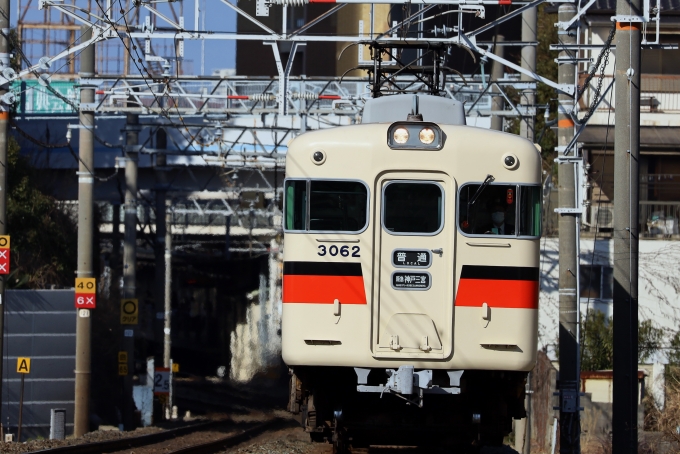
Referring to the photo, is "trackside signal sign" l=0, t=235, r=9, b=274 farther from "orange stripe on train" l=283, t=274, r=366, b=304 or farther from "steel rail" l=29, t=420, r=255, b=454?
"orange stripe on train" l=283, t=274, r=366, b=304

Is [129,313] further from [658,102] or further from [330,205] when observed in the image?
[330,205]

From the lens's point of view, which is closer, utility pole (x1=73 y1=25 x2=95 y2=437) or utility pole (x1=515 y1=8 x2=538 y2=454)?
utility pole (x1=515 y1=8 x2=538 y2=454)

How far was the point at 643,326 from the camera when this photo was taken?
22359 mm

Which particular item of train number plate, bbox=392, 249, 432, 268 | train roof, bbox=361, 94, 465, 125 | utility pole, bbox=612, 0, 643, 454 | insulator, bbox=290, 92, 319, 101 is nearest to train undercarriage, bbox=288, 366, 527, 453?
train number plate, bbox=392, 249, 432, 268

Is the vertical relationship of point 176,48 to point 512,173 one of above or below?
above

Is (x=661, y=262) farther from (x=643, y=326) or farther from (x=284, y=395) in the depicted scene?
(x=284, y=395)

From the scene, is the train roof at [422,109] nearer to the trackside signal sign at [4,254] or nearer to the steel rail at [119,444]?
the steel rail at [119,444]

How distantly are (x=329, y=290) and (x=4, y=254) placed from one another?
8176mm

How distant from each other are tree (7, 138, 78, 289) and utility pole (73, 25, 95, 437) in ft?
19.4

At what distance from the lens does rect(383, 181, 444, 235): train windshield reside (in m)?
8.84

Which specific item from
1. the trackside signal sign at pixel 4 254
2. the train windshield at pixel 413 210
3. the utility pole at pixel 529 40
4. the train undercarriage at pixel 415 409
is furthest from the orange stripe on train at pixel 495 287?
the trackside signal sign at pixel 4 254

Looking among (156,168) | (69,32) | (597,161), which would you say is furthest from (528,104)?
(69,32)

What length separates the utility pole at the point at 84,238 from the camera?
1828 centimetres

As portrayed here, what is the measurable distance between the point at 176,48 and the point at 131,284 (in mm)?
9546
